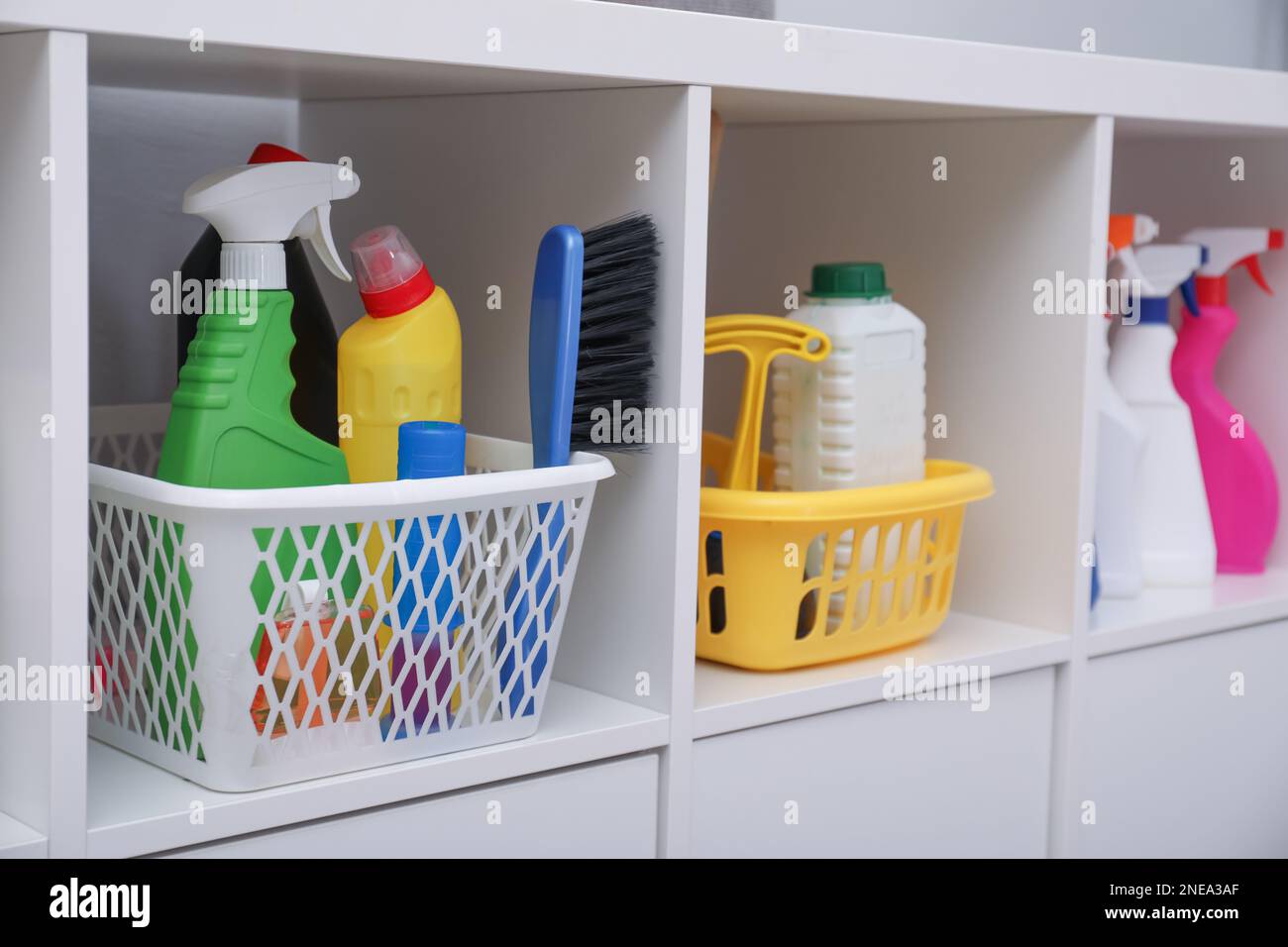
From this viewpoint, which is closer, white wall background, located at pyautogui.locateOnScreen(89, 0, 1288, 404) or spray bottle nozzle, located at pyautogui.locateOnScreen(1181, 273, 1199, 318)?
white wall background, located at pyautogui.locateOnScreen(89, 0, 1288, 404)

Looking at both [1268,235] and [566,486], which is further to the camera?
[1268,235]

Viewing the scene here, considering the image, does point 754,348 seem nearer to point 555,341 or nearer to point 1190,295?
point 555,341

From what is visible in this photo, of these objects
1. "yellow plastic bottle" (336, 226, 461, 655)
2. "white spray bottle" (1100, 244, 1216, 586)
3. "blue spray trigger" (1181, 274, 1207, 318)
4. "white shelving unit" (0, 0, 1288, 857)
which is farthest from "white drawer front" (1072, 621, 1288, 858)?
"yellow plastic bottle" (336, 226, 461, 655)

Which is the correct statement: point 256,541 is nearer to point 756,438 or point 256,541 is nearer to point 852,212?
point 756,438

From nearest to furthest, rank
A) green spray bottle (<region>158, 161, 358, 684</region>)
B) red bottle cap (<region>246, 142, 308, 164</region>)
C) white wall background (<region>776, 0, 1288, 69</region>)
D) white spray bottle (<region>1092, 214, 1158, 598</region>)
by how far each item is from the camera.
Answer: green spray bottle (<region>158, 161, 358, 684</region>)
red bottle cap (<region>246, 142, 308, 164</region>)
white spray bottle (<region>1092, 214, 1158, 598</region>)
white wall background (<region>776, 0, 1288, 69</region>)

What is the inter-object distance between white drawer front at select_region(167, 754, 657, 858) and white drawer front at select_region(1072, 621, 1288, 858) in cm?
36

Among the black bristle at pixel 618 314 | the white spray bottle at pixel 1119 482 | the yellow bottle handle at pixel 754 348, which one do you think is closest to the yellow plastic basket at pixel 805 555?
the yellow bottle handle at pixel 754 348

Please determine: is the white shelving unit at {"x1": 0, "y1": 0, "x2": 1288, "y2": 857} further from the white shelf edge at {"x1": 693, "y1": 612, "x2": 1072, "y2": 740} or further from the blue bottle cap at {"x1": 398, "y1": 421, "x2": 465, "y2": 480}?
the blue bottle cap at {"x1": 398, "y1": 421, "x2": 465, "y2": 480}

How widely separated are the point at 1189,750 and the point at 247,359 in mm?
711

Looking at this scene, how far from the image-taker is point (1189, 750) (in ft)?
3.38

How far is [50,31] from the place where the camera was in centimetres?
54

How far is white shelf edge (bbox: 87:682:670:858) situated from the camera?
60 cm
